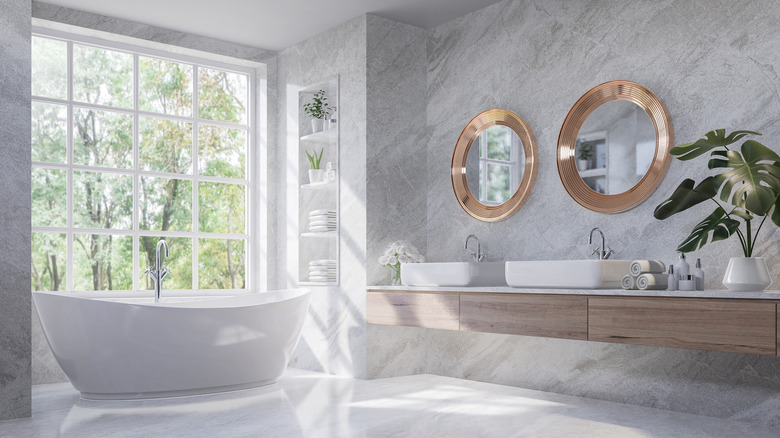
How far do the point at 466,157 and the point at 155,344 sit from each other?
7.68 feet

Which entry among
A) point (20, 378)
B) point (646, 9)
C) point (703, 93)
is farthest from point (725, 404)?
point (20, 378)

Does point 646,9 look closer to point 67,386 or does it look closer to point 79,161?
point 67,386

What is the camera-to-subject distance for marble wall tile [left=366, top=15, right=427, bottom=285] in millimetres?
4863

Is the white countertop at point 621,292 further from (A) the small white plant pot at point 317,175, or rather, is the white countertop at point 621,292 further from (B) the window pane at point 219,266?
(B) the window pane at point 219,266

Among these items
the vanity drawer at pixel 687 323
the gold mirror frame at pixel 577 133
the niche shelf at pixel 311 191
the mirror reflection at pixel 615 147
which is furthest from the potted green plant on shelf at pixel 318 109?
the vanity drawer at pixel 687 323

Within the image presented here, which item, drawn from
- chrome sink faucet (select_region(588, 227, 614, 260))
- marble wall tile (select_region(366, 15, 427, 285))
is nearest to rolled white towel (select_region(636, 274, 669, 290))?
chrome sink faucet (select_region(588, 227, 614, 260))

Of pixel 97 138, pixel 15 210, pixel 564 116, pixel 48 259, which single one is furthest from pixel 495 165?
pixel 48 259

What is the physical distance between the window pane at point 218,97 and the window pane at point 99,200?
1371 millimetres

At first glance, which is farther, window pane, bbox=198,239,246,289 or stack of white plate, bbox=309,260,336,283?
window pane, bbox=198,239,246,289

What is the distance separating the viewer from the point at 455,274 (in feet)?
13.9

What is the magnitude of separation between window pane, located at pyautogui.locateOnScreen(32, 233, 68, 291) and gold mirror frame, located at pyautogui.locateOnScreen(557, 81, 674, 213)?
610 centimetres

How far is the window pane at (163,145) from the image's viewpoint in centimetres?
850

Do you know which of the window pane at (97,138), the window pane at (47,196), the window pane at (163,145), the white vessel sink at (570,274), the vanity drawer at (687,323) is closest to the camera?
the vanity drawer at (687,323)

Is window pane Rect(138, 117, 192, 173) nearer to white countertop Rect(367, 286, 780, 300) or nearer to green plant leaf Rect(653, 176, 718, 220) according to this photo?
white countertop Rect(367, 286, 780, 300)
